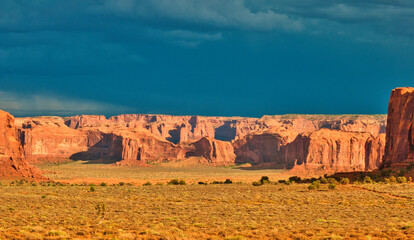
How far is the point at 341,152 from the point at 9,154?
9232 cm

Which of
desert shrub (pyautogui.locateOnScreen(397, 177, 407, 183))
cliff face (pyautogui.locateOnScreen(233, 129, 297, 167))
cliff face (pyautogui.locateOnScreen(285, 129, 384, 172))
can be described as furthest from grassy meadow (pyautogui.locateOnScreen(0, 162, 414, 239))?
cliff face (pyautogui.locateOnScreen(233, 129, 297, 167))

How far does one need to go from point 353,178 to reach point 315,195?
27.1 m

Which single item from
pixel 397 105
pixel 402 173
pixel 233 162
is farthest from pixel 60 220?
pixel 233 162

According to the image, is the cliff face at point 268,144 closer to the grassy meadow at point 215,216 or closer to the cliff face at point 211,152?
the cliff face at point 211,152

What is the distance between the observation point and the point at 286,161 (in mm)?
168000

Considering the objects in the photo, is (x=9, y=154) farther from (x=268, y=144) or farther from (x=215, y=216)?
(x=268, y=144)

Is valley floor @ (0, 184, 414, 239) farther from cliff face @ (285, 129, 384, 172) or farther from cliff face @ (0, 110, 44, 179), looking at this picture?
cliff face @ (285, 129, 384, 172)

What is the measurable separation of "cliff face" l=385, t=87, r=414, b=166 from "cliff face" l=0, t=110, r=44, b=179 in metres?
57.2

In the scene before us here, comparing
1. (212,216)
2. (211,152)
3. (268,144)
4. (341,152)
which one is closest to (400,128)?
(212,216)

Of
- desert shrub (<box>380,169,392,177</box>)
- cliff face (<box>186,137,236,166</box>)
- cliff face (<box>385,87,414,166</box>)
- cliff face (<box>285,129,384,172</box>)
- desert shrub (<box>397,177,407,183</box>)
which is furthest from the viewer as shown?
cliff face (<box>186,137,236,166</box>)

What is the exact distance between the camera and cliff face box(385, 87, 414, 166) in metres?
82.2

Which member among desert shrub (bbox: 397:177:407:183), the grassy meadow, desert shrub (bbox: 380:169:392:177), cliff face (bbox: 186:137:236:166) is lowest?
the grassy meadow

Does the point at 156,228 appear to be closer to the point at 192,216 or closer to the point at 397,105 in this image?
the point at 192,216

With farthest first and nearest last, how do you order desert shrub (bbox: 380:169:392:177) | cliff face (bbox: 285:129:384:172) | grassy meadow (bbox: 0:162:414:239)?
1. cliff face (bbox: 285:129:384:172)
2. desert shrub (bbox: 380:169:392:177)
3. grassy meadow (bbox: 0:162:414:239)
